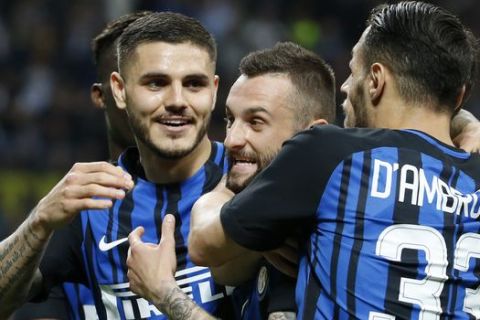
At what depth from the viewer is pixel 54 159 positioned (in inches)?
421

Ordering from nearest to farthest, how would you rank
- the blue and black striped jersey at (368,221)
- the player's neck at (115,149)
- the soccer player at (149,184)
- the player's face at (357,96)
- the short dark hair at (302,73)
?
the blue and black striped jersey at (368,221) → the player's face at (357,96) → the short dark hair at (302,73) → the soccer player at (149,184) → the player's neck at (115,149)

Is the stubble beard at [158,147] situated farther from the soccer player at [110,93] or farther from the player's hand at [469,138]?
the player's hand at [469,138]

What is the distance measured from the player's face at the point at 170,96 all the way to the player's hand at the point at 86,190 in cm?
50

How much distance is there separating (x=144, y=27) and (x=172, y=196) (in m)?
0.76

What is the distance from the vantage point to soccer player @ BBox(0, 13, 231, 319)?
4.00 meters

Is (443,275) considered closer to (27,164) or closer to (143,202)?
(143,202)

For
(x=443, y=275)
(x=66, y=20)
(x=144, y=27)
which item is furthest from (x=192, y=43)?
(x=66, y=20)

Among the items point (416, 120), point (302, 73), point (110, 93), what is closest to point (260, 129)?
point (302, 73)

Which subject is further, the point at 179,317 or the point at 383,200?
the point at 179,317

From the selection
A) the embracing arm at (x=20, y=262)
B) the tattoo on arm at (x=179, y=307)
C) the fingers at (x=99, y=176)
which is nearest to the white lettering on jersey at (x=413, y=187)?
the tattoo on arm at (x=179, y=307)

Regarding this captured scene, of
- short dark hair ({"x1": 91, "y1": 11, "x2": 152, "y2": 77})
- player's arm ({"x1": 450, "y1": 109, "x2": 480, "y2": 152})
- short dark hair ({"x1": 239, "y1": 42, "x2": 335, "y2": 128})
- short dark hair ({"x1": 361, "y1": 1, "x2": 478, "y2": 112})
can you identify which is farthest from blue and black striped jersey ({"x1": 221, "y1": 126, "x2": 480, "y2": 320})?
short dark hair ({"x1": 91, "y1": 11, "x2": 152, "y2": 77})

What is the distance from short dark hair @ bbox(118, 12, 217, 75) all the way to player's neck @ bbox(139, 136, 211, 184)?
1.34 ft

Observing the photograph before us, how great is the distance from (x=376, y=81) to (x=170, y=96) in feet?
3.59

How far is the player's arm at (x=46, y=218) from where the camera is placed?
356 centimetres
